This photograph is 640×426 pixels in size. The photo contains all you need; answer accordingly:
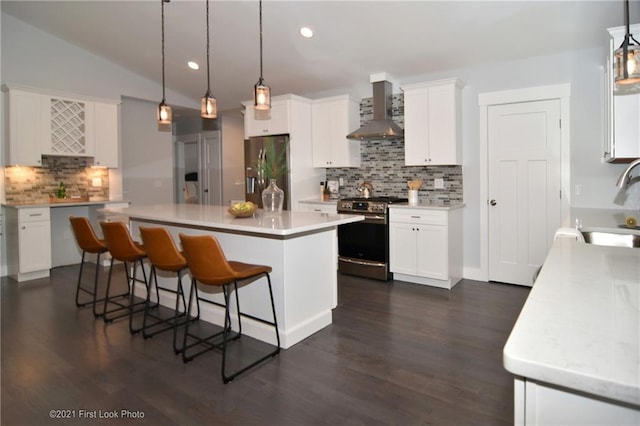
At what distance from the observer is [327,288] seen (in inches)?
133

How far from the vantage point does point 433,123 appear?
4734 mm

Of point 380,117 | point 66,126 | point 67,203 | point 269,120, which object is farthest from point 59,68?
point 380,117

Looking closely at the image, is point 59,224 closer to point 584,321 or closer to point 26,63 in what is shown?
point 26,63

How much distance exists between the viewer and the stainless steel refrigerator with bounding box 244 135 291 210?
18.5 feet

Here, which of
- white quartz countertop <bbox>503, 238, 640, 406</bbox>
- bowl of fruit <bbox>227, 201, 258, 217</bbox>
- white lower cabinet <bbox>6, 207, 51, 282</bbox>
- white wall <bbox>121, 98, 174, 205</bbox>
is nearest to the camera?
Answer: white quartz countertop <bbox>503, 238, 640, 406</bbox>

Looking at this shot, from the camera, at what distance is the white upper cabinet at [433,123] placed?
15.1 ft

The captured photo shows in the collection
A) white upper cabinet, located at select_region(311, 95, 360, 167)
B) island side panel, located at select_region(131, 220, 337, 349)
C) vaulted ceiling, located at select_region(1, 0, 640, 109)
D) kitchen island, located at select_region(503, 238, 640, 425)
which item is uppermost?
vaulted ceiling, located at select_region(1, 0, 640, 109)

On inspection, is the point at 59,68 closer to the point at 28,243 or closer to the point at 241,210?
the point at 28,243

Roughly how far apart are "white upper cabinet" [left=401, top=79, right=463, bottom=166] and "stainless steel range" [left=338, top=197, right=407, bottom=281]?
688 millimetres

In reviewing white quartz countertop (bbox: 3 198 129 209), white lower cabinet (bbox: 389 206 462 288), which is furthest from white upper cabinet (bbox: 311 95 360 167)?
white quartz countertop (bbox: 3 198 129 209)

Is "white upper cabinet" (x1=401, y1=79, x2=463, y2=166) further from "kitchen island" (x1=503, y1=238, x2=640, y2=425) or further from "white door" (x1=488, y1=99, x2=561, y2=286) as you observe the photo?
"kitchen island" (x1=503, y1=238, x2=640, y2=425)

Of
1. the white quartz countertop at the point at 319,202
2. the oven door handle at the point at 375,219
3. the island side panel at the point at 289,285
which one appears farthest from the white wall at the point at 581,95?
the island side panel at the point at 289,285

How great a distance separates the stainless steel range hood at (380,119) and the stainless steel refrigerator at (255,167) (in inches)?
40.1

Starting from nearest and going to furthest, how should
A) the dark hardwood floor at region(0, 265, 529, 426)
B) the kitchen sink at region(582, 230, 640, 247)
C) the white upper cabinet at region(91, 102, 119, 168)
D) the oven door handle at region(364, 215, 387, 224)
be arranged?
the dark hardwood floor at region(0, 265, 529, 426) < the kitchen sink at region(582, 230, 640, 247) < the oven door handle at region(364, 215, 387, 224) < the white upper cabinet at region(91, 102, 119, 168)
